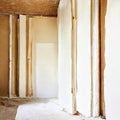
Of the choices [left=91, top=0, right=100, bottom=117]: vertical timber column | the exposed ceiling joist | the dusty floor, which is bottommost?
the dusty floor

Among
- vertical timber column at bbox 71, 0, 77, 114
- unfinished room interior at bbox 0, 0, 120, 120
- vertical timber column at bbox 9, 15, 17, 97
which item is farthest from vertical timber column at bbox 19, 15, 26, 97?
vertical timber column at bbox 71, 0, 77, 114

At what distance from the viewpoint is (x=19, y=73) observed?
5805mm

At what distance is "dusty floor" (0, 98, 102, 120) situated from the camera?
3.74 meters

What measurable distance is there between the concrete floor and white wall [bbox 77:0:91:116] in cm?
23

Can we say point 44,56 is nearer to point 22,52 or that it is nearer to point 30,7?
point 22,52

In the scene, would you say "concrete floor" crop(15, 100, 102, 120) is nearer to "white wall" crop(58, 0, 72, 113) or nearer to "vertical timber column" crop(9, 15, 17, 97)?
"white wall" crop(58, 0, 72, 113)

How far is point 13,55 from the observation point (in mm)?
5805

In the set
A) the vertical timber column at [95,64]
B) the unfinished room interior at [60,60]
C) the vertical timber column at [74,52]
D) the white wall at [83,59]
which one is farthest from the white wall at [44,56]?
the vertical timber column at [95,64]

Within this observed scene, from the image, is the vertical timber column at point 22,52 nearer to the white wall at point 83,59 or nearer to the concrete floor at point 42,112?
the concrete floor at point 42,112

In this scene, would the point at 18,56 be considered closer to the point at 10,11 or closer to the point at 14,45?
the point at 14,45

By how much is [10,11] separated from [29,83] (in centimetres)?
171
